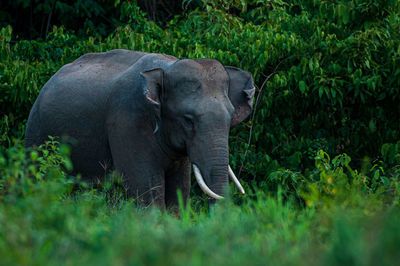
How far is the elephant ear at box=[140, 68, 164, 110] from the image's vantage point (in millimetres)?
6160

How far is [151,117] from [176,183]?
0.87 metres

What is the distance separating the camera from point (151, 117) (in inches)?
252

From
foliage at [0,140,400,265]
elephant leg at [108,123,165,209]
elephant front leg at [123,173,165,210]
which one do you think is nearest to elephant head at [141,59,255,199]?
elephant leg at [108,123,165,209]

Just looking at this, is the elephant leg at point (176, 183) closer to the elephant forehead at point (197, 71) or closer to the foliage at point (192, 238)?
the elephant forehead at point (197, 71)

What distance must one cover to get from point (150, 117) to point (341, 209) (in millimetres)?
2810

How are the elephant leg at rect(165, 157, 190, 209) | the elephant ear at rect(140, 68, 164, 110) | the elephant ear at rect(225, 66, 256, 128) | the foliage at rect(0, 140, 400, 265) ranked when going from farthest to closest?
the elephant leg at rect(165, 157, 190, 209) < the elephant ear at rect(225, 66, 256, 128) < the elephant ear at rect(140, 68, 164, 110) < the foliage at rect(0, 140, 400, 265)

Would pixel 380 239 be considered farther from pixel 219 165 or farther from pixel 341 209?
pixel 219 165

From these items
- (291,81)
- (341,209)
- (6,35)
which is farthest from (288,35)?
(341,209)

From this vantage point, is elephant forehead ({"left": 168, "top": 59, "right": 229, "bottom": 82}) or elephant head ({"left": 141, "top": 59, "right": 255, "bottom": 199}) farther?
elephant forehead ({"left": 168, "top": 59, "right": 229, "bottom": 82})

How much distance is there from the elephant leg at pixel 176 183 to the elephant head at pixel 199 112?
0.52 meters

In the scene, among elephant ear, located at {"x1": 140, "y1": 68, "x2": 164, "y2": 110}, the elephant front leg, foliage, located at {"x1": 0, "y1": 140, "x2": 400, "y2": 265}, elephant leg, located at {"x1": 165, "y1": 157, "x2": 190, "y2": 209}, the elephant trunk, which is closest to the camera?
foliage, located at {"x1": 0, "y1": 140, "x2": 400, "y2": 265}

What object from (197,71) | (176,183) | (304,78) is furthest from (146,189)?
(304,78)

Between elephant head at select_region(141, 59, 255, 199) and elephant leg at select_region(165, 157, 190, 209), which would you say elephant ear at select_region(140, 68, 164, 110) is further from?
elephant leg at select_region(165, 157, 190, 209)

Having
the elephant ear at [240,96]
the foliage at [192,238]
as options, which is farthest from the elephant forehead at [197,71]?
the foliage at [192,238]
